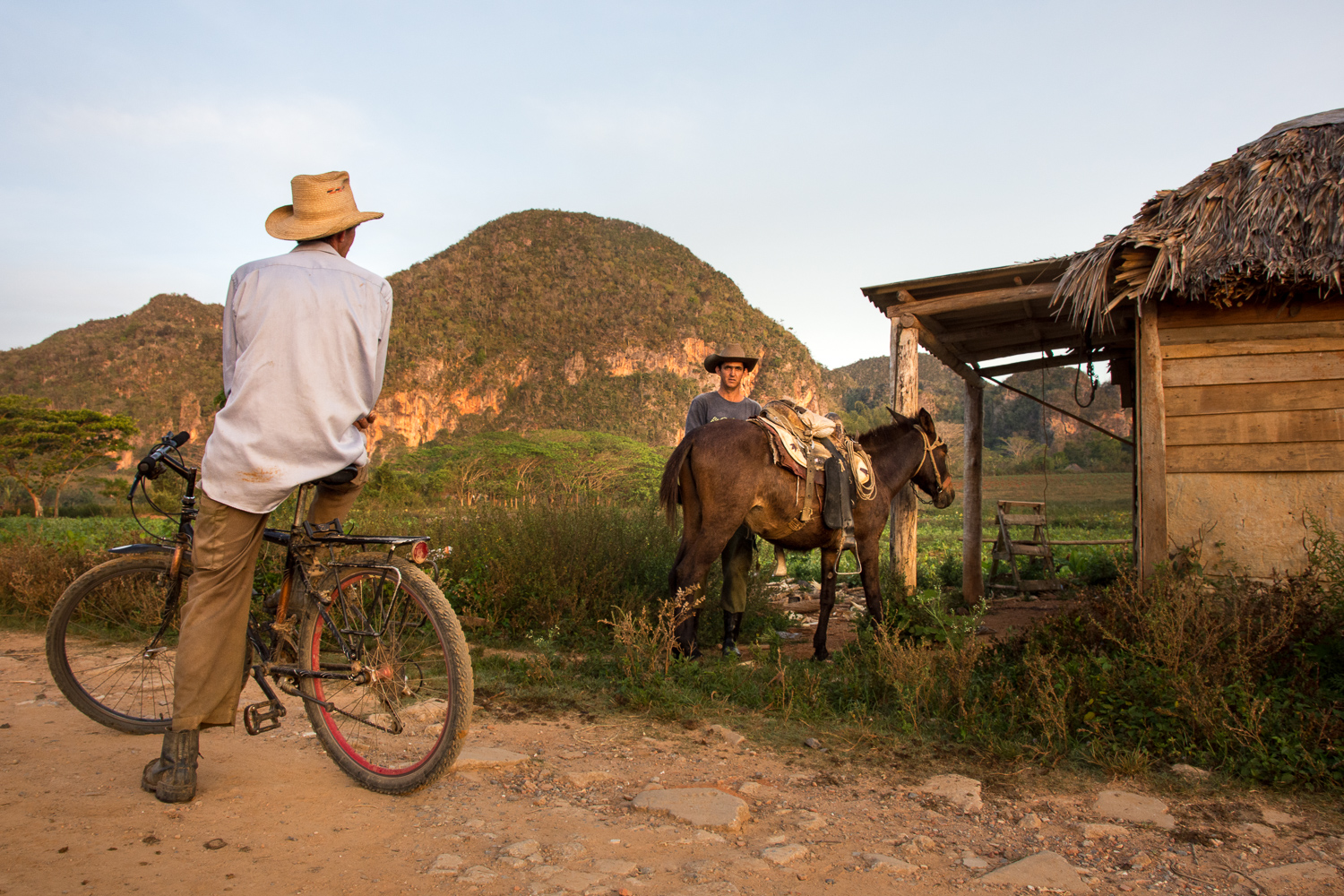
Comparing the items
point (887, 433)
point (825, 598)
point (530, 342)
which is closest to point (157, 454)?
point (825, 598)

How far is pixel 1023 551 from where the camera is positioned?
910 cm

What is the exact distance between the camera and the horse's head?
5.93 meters

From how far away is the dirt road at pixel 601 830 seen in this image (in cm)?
210

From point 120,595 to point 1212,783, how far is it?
4.66m

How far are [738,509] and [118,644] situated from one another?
3287 millimetres

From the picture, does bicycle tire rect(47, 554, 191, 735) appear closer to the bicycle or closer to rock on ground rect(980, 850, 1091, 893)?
the bicycle

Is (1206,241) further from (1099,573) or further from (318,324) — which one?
(318,324)

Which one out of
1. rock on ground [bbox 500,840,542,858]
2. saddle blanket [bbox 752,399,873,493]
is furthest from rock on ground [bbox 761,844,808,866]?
saddle blanket [bbox 752,399,873,493]

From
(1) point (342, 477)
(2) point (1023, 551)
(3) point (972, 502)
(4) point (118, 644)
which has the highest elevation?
(1) point (342, 477)

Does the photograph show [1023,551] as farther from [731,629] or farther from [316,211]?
[316,211]

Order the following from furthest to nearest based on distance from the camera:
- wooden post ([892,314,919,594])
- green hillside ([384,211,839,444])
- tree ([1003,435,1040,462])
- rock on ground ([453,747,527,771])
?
1. green hillside ([384,211,839,444])
2. tree ([1003,435,1040,462])
3. wooden post ([892,314,919,594])
4. rock on ground ([453,747,527,771])

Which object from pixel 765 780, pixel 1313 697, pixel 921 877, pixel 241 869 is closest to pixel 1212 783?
pixel 1313 697

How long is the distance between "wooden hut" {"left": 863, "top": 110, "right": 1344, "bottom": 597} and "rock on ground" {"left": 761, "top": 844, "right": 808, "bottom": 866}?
14.0ft

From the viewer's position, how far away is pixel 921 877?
2.22 m
